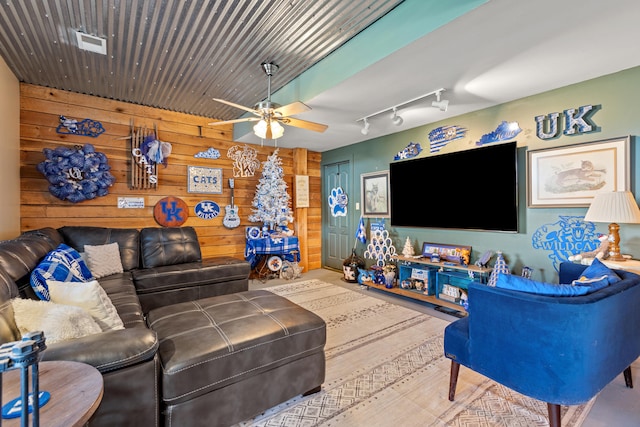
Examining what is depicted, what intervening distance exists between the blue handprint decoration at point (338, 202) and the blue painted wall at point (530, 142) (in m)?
1.20

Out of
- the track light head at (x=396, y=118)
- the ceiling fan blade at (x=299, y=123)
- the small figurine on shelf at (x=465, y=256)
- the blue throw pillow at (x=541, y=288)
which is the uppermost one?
the track light head at (x=396, y=118)

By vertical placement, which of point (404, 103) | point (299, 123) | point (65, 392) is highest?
point (404, 103)

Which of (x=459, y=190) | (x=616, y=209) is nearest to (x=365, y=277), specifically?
(x=459, y=190)

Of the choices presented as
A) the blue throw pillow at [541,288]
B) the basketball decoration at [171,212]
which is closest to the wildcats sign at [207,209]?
the basketball decoration at [171,212]

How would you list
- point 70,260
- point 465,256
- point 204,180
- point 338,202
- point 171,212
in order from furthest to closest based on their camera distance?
point 338,202 < point 204,180 < point 171,212 < point 465,256 < point 70,260

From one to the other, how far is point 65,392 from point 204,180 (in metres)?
3.95

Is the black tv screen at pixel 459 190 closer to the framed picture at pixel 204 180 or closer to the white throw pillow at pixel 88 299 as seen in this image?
the framed picture at pixel 204 180

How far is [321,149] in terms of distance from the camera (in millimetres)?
5520

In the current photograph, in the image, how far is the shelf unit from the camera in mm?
3229

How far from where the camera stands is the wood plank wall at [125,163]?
11.0ft

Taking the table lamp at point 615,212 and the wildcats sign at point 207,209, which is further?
the wildcats sign at point 207,209

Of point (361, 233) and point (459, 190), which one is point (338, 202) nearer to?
point (361, 233)

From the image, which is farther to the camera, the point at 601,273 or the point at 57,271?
the point at 57,271

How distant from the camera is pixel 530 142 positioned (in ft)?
9.75
